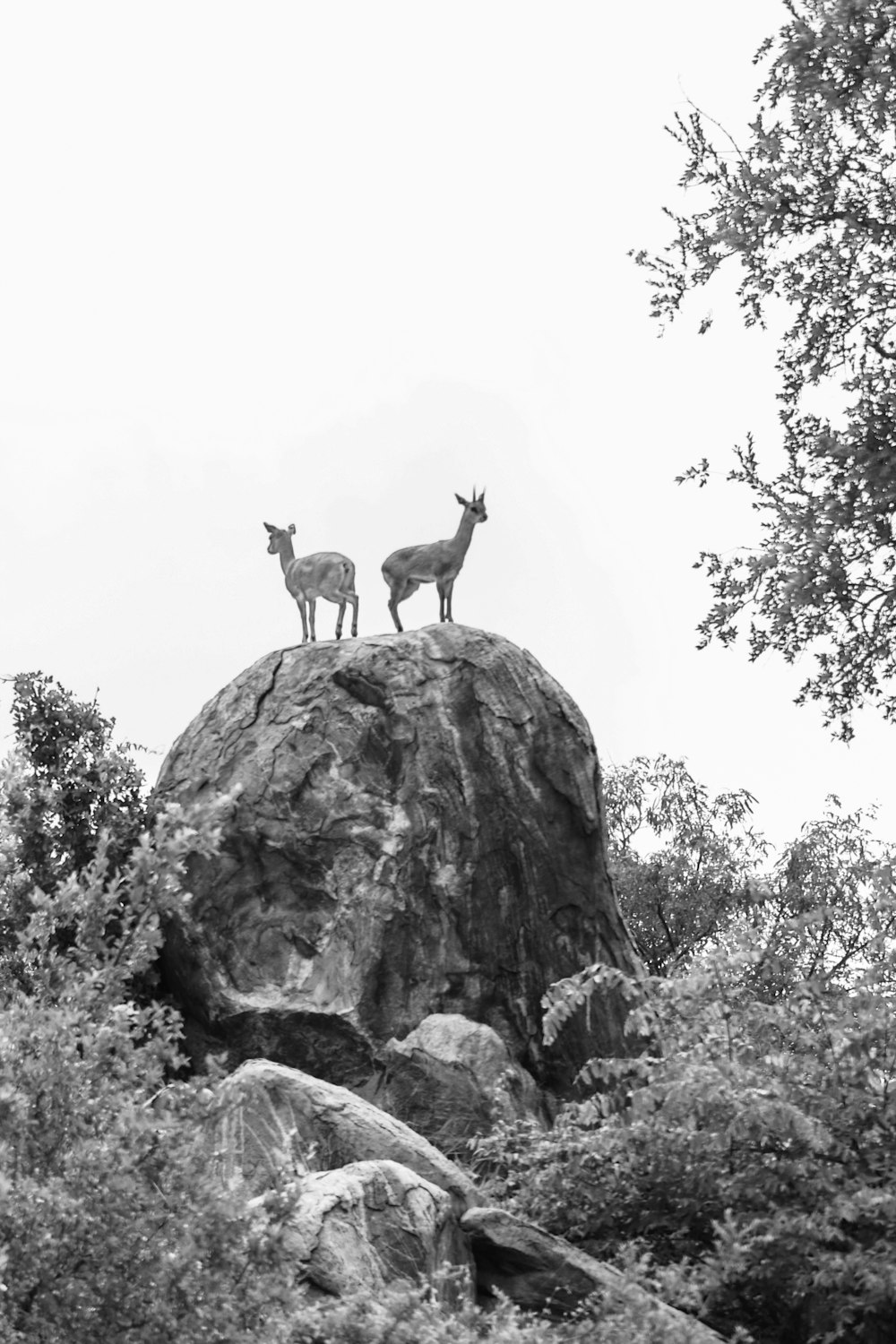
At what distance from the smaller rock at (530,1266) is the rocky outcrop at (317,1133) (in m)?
A: 0.64

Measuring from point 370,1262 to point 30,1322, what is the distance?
3.84 metres

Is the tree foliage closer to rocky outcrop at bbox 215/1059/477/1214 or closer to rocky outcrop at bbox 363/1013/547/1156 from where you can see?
rocky outcrop at bbox 215/1059/477/1214

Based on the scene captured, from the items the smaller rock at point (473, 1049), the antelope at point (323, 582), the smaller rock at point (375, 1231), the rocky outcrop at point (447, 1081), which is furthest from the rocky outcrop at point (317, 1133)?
the antelope at point (323, 582)

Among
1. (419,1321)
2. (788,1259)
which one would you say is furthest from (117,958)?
(788,1259)

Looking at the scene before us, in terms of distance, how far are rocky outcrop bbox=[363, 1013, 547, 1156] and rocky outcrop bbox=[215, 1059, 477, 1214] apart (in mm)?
4060

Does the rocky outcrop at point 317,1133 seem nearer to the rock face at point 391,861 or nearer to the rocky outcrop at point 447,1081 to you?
the rocky outcrop at point 447,1081

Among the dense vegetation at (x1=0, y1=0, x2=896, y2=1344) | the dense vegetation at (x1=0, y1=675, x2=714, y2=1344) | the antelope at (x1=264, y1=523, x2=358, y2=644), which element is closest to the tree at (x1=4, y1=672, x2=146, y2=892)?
the dense vegetation at (x1=0, y1=0, x2=896, y2=1344)

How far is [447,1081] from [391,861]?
129 inches

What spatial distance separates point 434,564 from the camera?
23.4m

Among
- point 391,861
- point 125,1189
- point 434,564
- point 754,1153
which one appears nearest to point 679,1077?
point 754,1153

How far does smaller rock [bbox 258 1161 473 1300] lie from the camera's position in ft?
35.7

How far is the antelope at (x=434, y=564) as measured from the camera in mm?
23391

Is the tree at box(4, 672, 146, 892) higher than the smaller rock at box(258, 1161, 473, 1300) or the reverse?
higher

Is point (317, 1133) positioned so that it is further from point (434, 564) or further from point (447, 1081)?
point (434, 564)
